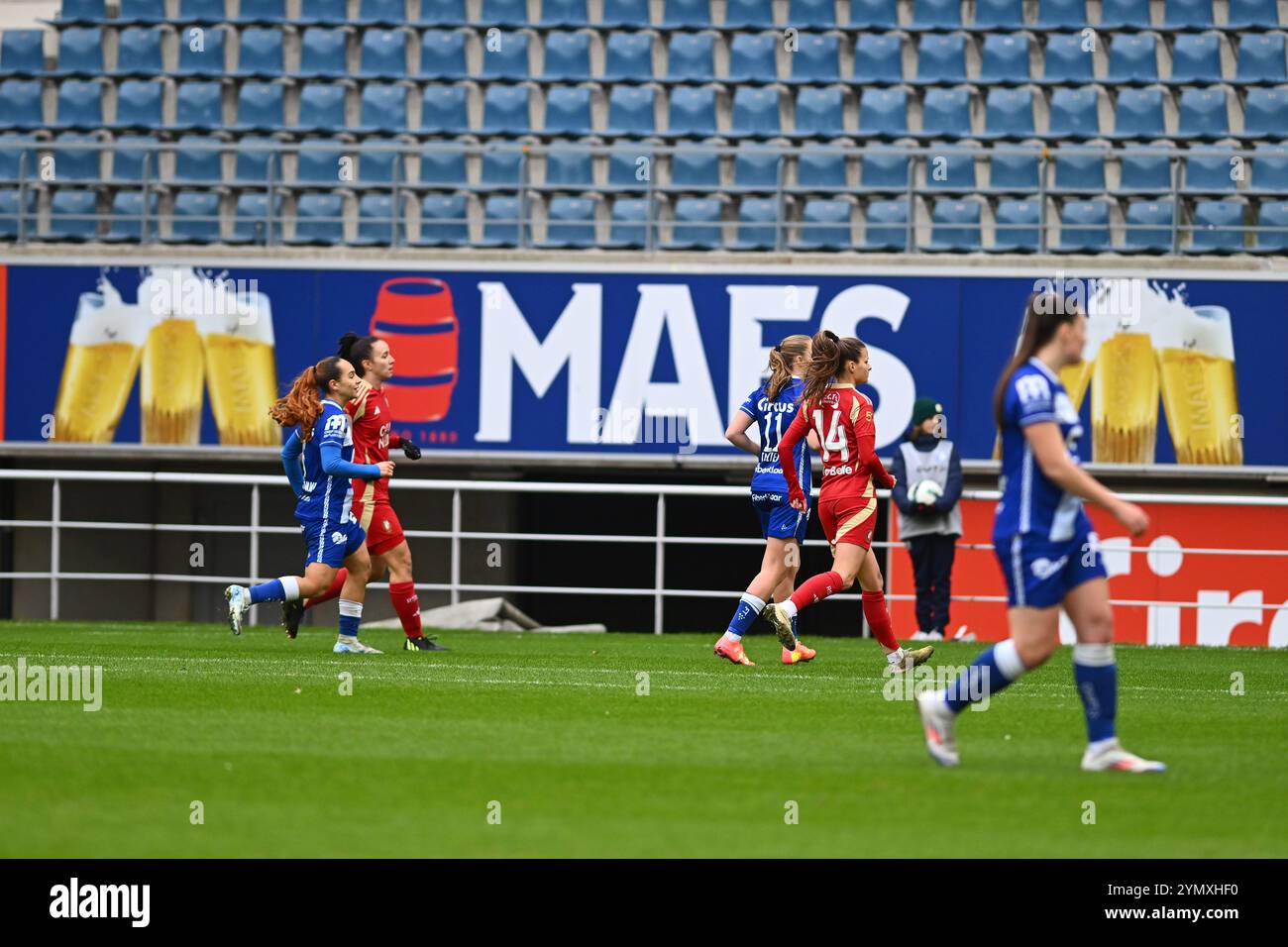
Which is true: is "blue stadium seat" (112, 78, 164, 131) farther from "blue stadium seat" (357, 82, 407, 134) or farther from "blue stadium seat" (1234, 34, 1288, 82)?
"blue stadium seat" (1234, 34, 1288, 82)

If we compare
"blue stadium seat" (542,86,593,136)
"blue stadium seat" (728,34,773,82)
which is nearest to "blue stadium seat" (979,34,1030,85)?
"blue stadium seat" (728,34,773,82)

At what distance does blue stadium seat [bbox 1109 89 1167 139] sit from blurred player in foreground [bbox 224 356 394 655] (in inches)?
437

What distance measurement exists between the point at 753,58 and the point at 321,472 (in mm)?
10890

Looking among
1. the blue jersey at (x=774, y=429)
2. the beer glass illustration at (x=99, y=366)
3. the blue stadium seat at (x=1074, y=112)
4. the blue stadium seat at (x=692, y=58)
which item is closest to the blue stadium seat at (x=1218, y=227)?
the blue stadium seat at (x=1074, y=112)

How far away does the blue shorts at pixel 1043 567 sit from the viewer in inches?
268

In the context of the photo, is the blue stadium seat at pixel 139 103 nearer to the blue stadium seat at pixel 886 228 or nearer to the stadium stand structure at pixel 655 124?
the stadium stand structure at pixel 655 124

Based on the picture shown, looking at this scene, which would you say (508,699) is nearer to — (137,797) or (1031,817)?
(137,797)

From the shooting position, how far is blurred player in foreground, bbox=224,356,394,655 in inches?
468

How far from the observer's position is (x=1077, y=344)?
22.9 ft

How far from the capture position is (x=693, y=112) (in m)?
20.8

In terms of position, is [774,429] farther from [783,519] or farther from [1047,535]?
[1047,535]

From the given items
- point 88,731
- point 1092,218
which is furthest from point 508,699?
point 1092,218

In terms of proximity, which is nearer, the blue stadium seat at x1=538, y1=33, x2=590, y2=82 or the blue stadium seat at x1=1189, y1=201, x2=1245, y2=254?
the blue stadium seat at x1=1189, y1=201, x2=1245, y2=254

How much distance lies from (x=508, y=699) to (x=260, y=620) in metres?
11.3
